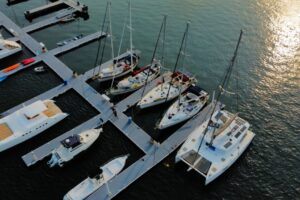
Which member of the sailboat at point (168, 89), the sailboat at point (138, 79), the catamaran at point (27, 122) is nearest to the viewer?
the catamaran at point (27, 122)

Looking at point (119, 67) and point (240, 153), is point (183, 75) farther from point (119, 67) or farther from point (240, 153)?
point (240, 153)

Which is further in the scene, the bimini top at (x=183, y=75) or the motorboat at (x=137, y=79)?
the bimini top at (x=183, y=75)

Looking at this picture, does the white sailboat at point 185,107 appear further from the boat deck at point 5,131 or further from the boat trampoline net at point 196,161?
the boat deck at point 5,131

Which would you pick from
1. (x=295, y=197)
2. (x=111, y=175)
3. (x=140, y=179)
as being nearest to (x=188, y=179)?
(x=140, y=179)

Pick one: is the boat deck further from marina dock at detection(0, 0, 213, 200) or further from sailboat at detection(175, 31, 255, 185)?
sailboat at detection(175, 31, 255, 185)

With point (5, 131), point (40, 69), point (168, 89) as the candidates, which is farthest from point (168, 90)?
point (5, 131)

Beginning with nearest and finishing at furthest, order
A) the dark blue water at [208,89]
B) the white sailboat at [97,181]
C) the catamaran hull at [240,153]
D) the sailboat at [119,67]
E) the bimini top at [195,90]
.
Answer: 1. the white sailboat at [97,181]
2. the catamaran hull at [240,153]
3. the dark blue water at [208,89]
4. the bimini top at [195,90]
5. the sailboat at [119,67]

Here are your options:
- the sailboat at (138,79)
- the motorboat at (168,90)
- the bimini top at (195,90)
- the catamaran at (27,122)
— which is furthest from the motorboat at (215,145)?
the catamaran at (27,122)
